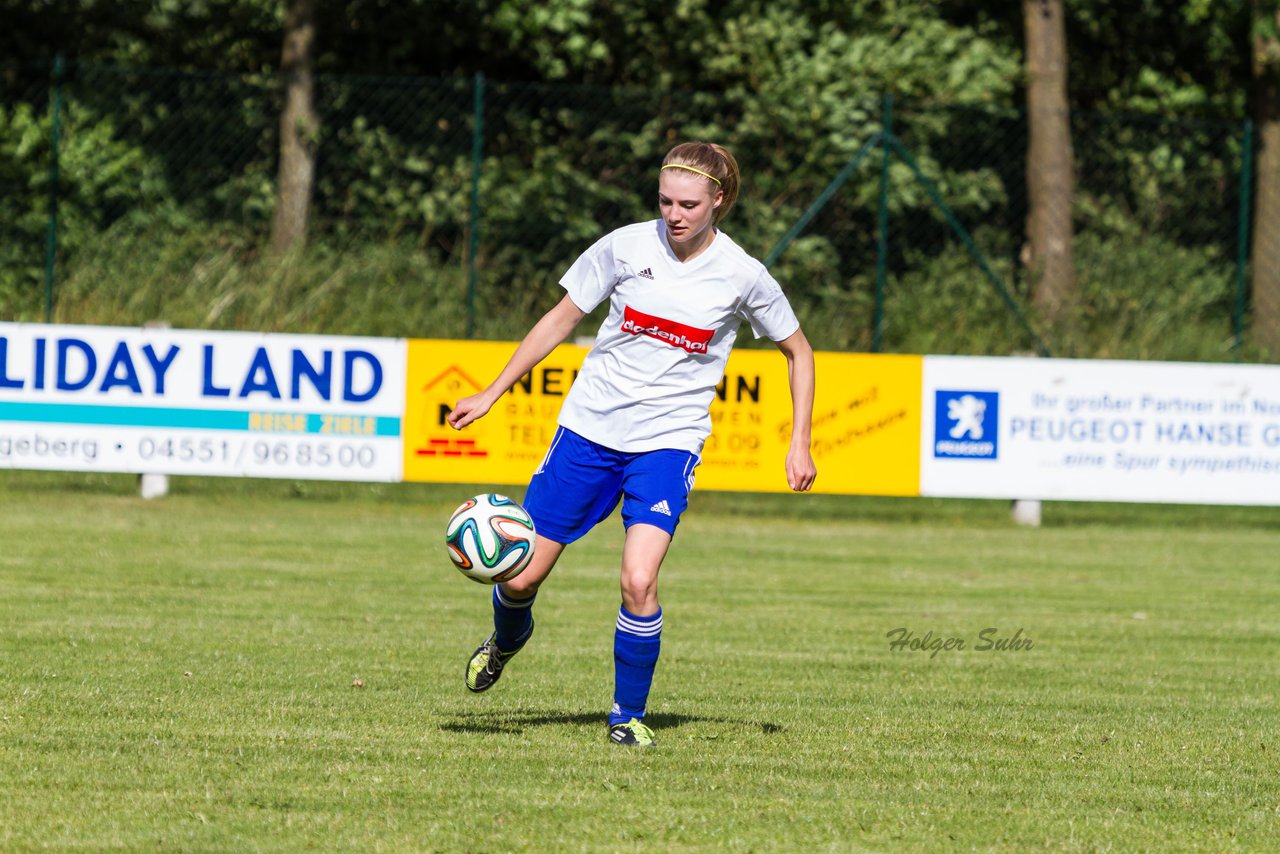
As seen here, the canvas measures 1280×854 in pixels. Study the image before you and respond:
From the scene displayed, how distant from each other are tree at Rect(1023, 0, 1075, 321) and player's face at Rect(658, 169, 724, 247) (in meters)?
14.1

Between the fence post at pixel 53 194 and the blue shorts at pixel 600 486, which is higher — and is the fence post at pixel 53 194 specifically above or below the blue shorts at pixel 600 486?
above

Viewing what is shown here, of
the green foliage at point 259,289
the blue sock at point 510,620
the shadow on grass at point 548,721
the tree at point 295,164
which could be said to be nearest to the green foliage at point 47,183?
the green foliage at point 259,289

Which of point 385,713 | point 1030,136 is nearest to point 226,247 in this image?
point 1030,136

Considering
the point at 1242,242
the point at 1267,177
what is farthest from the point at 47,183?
the point at 1267,177

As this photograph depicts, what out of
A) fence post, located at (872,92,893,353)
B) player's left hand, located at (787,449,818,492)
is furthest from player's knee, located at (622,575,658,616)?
fence post, located at (872,92,893,353)

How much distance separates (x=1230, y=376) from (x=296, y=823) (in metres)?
12.3

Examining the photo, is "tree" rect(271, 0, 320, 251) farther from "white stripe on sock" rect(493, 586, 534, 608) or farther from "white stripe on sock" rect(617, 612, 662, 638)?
"white stripe on sock" rect(617, 612, 662, 638)

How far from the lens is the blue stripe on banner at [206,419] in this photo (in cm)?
1517

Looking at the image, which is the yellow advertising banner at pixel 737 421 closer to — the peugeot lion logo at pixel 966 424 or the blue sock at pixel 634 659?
the peugeot lion logo at pixel 966 424

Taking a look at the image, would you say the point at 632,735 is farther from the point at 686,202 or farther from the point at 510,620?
the point at 686,202

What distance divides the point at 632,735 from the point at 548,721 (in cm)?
59

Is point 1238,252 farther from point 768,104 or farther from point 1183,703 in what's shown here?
point 1183,703

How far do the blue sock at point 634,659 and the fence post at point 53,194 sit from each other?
Answer: 41.8 ft

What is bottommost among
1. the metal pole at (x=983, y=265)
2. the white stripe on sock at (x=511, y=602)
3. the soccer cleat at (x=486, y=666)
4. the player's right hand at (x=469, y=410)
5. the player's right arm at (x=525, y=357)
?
the soccer cleat at (x=486, y=666)
